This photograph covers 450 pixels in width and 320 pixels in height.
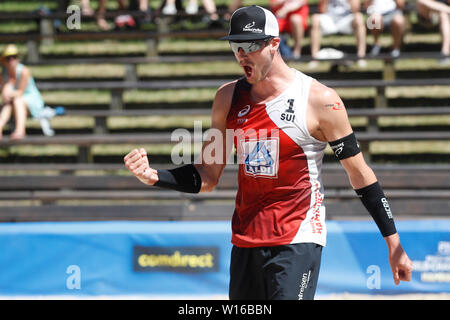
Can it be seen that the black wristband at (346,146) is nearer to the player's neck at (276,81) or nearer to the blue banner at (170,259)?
the player's neck at (276,81)

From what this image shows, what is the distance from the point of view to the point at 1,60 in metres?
9.66

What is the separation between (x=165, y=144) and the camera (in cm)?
1043

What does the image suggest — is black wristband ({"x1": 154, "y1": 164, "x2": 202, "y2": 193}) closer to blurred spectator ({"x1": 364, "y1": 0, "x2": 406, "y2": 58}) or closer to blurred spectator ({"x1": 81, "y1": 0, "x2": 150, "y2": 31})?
blurred spectator ({"x1": 364, "y1": 0, "x2": 406, "y2": 58})

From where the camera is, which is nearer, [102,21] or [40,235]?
[40,235]

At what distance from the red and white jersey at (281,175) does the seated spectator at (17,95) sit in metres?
6.46

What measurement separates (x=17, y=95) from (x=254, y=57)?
6.72 meters

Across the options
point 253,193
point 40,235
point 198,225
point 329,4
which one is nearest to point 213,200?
point 198,225

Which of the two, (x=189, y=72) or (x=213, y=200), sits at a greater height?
(x=189, y=72)

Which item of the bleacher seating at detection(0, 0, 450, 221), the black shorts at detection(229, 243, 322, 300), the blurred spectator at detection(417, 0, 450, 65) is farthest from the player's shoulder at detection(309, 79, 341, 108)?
the blurred spectator at detection(417, 0, 450, 65)

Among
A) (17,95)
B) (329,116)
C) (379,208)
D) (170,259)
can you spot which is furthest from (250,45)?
(17,95)

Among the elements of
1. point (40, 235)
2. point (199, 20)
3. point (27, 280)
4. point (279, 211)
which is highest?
point (199, 20)
